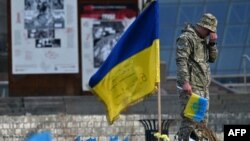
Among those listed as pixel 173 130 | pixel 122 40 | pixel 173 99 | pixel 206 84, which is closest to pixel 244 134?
pixel 206 84

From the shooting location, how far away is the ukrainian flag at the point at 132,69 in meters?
8.99

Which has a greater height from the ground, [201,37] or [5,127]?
Result: [201,37]

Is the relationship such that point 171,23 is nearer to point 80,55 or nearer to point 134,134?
point 80,55

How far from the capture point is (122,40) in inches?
372

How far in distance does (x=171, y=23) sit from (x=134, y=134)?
1012 inches

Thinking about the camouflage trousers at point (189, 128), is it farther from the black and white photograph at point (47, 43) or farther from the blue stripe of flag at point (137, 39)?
the black and white photograph at point (47, 43)

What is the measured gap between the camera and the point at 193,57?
31.7ft

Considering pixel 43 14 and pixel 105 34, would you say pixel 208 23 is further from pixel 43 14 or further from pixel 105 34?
pixel 43 14

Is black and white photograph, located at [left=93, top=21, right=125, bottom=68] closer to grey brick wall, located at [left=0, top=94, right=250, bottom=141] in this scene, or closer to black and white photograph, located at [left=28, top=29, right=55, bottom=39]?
black and white photograph, located at [left=28, top=29, right=55, bottom=39]

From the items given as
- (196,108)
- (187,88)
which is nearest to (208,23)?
(187,88)

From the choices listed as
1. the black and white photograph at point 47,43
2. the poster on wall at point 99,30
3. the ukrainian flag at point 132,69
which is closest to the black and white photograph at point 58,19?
the black and white photograph at point 47,43

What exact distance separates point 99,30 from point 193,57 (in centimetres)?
712

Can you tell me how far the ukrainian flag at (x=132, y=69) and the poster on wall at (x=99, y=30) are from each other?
7.09 m

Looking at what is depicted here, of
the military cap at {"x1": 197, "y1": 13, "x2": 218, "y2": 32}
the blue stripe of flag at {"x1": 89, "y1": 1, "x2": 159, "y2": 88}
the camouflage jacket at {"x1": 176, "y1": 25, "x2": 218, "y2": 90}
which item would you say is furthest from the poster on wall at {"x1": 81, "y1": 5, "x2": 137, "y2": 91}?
the blue stripe of flag at {"x1": 89, "y1": 1, "x2": 159, "y2": 88}
